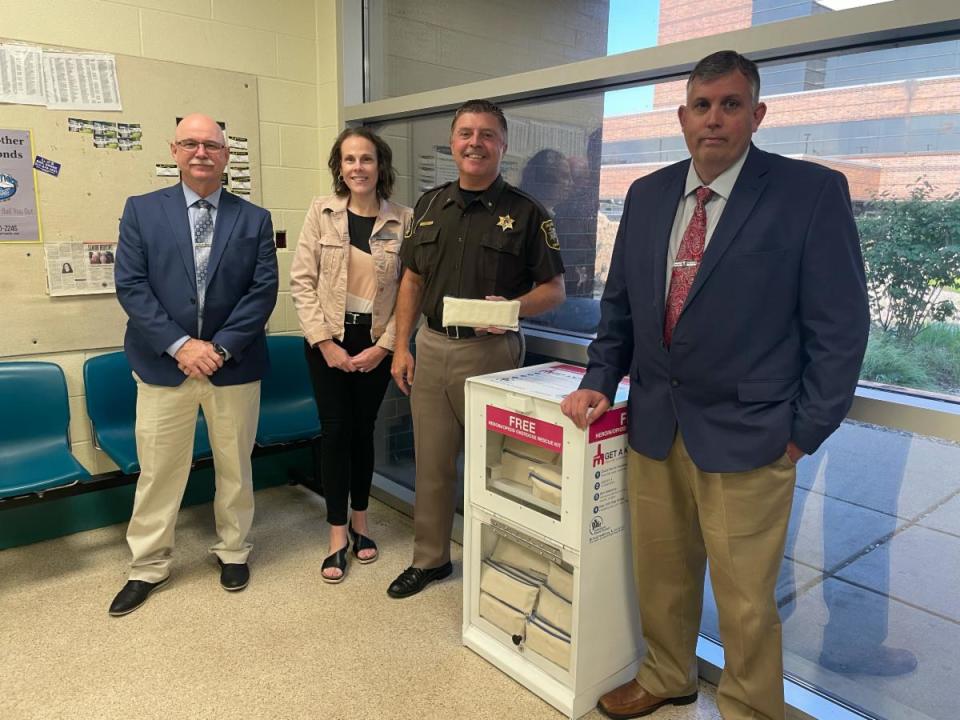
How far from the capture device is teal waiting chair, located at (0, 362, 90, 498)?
268 centimetres

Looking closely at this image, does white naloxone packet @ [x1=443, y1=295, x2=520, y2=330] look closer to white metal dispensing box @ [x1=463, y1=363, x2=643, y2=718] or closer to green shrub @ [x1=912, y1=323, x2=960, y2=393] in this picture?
white metal dispensing box @ [x1=463, y1=363, x2=643, y2=718]

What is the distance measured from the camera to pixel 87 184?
2.89 m

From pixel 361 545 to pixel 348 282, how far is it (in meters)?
1.09

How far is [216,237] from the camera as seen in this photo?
7.98 ft

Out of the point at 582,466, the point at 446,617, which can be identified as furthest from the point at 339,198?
the point at 446,617

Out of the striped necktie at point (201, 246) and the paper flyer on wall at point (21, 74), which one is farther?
the paper flyer on wall at point (21, 74)

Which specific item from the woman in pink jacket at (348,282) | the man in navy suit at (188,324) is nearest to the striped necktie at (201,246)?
the man in navy suit at (188,324)

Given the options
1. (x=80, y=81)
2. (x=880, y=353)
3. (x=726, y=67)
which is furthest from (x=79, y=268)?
(x=880, y=353)

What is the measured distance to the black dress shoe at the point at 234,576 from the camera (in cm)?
260

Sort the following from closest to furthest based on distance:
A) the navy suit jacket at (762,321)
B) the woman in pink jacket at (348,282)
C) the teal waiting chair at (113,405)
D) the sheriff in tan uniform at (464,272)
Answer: the navy suit jacket at (762,321) < the sheriff in tan uniform at (464,272) < the woman in pink jacket at (348,282) < the teal waiting chair at (113,405)

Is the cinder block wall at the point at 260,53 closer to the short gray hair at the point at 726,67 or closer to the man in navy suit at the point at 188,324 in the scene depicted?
the man in navy suit at the point at 188,324

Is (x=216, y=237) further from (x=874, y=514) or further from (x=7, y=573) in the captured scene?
(x=874, y=514)

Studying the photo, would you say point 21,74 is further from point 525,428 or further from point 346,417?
point 525,428

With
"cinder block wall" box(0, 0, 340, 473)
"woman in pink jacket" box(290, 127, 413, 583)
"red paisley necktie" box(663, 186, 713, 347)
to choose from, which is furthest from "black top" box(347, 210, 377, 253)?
"red paisley necktie" box(663, 186, 713, 347)
